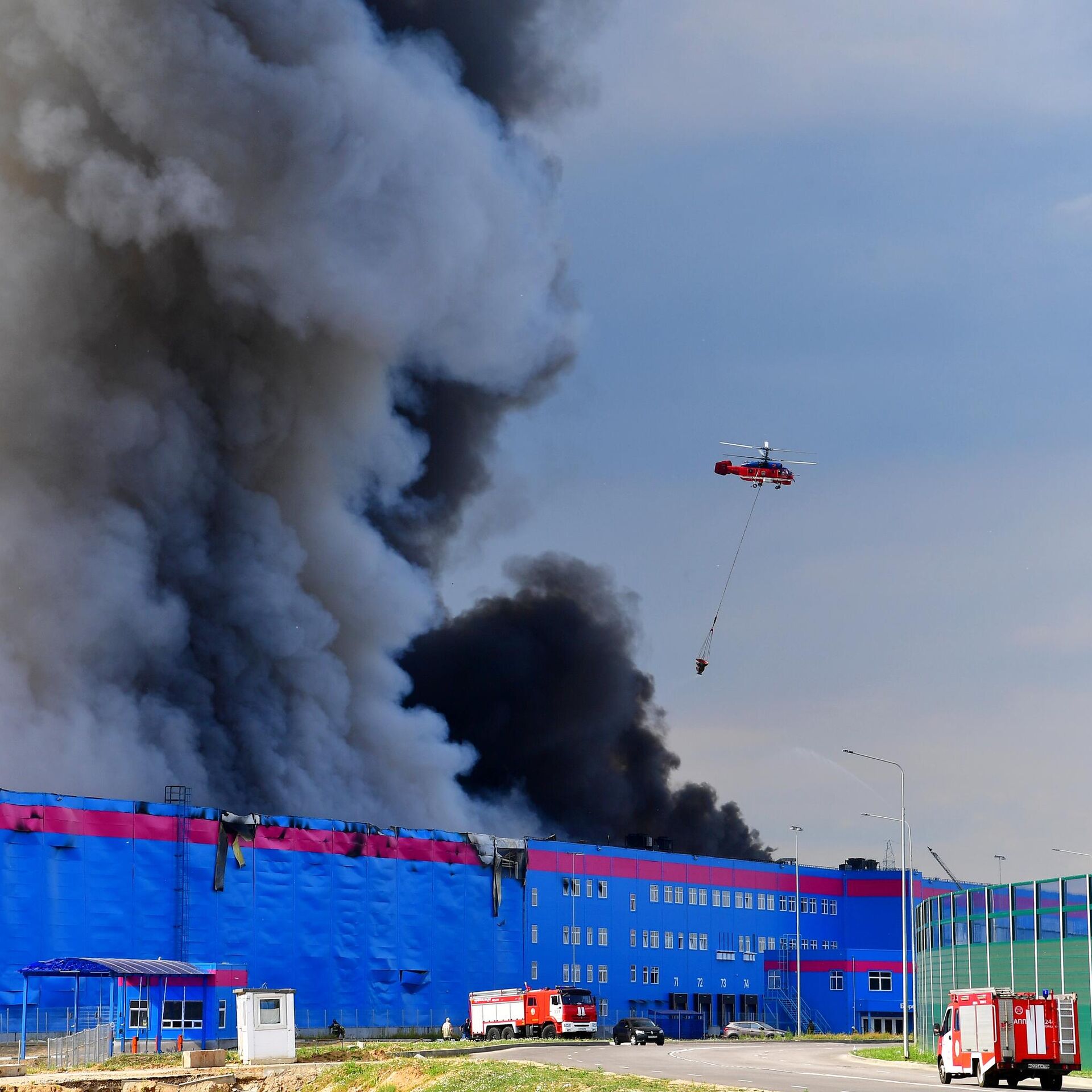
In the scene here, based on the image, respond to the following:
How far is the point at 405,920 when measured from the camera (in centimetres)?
9275

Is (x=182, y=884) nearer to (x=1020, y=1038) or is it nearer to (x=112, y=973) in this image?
(x=112, y=973)

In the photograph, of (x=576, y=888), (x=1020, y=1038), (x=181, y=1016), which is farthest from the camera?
(x=576, y=888)

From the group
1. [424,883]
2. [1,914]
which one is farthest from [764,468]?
[1,914]

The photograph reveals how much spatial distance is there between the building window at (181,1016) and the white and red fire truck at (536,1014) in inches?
652

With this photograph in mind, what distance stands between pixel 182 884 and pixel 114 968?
18.7 m

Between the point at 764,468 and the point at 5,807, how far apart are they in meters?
45.8

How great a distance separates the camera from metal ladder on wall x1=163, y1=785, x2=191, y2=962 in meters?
79.6

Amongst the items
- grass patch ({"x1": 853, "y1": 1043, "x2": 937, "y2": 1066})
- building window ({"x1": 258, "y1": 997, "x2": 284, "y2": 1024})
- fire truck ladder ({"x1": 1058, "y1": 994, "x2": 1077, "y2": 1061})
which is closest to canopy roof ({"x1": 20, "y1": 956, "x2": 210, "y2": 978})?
building window ({"x1": 258, "y1": 997, "x2": 284, "y2": 1024})

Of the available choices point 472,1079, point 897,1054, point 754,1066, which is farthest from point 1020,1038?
point 897,1054

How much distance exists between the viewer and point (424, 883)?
311 ft

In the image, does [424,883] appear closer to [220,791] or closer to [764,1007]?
[220,791]

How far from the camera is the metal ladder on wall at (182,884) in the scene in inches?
3132

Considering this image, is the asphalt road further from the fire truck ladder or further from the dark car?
the fire truck ladder

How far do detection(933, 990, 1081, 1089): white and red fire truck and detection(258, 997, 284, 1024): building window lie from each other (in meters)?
24.9
